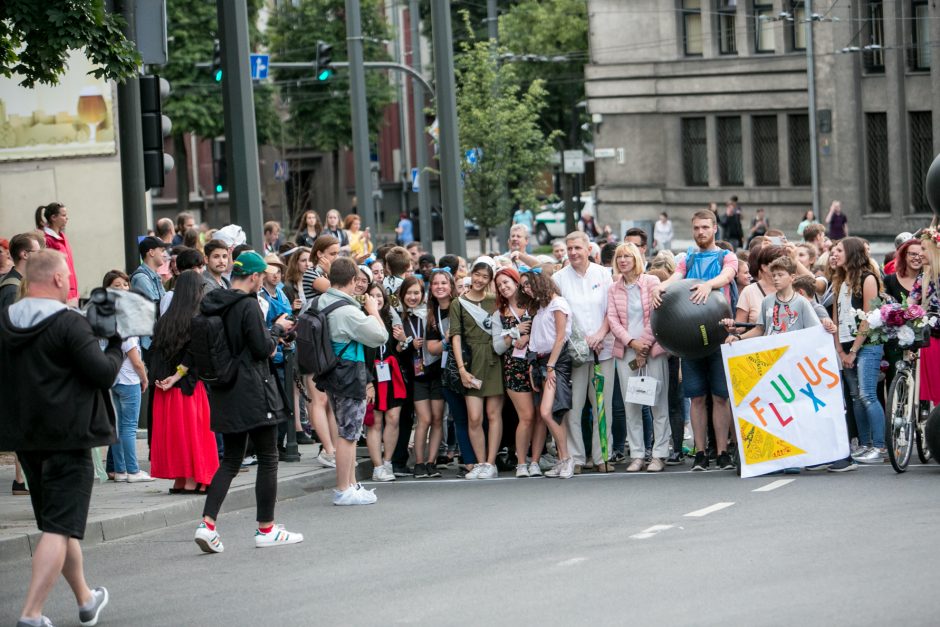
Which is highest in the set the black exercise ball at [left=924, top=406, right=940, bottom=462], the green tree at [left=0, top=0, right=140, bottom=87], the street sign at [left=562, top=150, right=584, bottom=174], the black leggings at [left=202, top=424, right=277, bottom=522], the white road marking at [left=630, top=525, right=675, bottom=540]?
the street sign at [left=562, top=150, right=584, bottom=174]

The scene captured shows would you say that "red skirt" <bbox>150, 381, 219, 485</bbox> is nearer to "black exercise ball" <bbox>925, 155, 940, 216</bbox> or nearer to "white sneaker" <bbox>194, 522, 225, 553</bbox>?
"white sneaker" <bbox>194, 522, 225, 553</bbox>

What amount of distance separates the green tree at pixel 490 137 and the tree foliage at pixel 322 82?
2402 cm

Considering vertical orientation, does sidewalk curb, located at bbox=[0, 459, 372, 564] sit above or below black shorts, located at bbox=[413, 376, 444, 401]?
below

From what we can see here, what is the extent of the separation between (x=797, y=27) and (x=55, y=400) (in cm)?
4340

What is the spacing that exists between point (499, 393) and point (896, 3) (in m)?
33.7

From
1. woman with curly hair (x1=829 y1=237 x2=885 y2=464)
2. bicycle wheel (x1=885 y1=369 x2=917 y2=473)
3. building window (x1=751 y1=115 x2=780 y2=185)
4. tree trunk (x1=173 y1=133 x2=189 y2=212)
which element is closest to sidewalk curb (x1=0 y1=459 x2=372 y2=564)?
woman with curly hair (x1=829 y1=237 x2=885 y2=464)

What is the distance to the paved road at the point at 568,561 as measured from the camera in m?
8.01

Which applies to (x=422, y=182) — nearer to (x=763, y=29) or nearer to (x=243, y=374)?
(x=763, y=29)

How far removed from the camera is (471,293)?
13.8 meters

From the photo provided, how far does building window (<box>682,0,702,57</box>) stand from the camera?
5116cm

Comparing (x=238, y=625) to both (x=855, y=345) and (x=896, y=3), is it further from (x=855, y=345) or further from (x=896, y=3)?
(x=896, y=3)

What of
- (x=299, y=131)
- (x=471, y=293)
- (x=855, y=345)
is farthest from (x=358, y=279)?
(x=299, y=131)

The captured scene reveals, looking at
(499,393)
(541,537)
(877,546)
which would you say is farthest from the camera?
(499,393)

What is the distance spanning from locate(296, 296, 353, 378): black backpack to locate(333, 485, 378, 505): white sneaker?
992mm
